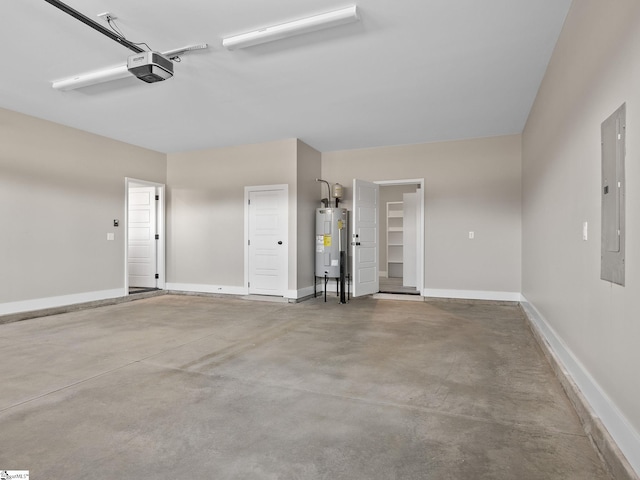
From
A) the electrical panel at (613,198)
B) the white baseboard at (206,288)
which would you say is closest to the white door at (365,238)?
the white baseboard at (206,288)

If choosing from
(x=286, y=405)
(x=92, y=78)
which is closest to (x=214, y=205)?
(x=92, y=78)

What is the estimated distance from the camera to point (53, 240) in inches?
222

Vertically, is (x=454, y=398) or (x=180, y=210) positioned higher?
(x=180, y=210)

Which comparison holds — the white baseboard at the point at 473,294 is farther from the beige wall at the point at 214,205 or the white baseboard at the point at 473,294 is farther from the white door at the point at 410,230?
the beige wall at the point at 214,205

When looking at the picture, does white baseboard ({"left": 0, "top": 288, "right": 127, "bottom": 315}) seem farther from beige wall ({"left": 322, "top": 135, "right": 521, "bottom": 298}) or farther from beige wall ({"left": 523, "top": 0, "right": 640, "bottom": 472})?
beige wall ({"left": 523, "top": 0, "right": 640, "bottom": 472})

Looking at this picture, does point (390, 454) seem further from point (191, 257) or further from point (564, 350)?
point (191, 257)

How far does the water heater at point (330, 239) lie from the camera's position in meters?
6.76

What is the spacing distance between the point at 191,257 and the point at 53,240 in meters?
2.39

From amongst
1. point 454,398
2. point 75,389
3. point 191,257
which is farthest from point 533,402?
point 191,257

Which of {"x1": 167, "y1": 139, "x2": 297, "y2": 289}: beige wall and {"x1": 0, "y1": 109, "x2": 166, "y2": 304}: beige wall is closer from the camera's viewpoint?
{"x1": 0, "y1": 109, "x2": 166, "y2": 304}: beige wall

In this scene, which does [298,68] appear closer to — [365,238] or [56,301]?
[365,238]

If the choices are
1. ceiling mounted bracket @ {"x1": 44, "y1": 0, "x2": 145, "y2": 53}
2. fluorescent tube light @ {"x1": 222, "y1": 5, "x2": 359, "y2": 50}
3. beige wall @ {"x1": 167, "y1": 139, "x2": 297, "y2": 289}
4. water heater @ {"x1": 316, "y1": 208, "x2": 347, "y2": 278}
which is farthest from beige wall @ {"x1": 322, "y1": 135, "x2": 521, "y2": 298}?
ceiling mounted bracket @ {"x1": 44, "y1": 0, "x2": 145, "y2": 53}

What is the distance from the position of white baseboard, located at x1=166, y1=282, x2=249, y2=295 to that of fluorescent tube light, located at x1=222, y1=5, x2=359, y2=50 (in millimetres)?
4649

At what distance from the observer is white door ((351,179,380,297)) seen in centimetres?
623
